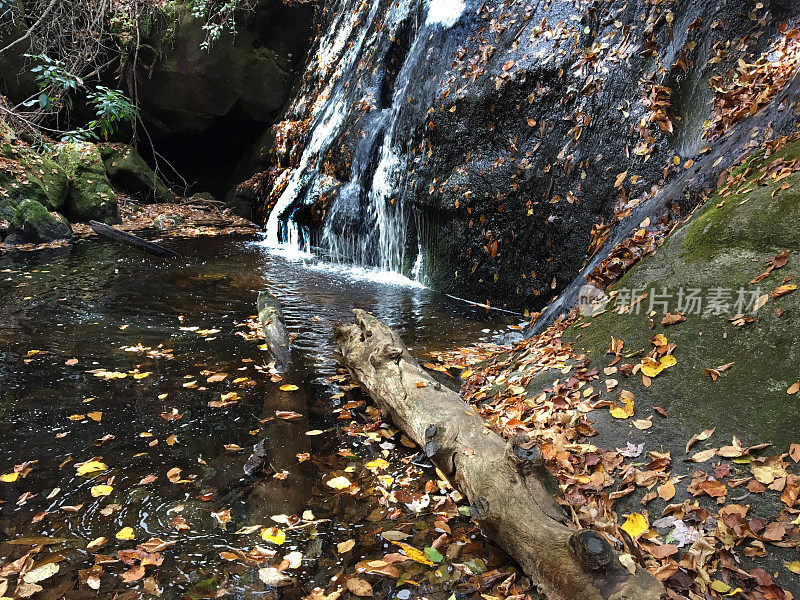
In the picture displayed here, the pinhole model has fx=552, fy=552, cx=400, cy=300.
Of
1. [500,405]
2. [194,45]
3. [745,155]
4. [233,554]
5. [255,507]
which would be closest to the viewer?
[233,554]

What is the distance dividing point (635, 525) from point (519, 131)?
5356 mm

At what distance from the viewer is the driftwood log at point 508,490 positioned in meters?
2.07

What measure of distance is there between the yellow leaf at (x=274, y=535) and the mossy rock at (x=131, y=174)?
43.9ft

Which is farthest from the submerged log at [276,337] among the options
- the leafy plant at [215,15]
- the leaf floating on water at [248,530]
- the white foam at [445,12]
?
the leafy plant at [215,15]

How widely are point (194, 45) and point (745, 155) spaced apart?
1332cm

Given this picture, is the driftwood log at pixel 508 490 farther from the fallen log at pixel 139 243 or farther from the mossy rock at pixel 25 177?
the mossy rock at pixel 25 177

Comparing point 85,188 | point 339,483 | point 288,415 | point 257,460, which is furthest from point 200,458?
point 85,188

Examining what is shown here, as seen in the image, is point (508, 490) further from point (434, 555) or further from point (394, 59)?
point (394, 59)

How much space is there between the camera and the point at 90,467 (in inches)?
129

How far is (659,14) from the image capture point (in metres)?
5.89

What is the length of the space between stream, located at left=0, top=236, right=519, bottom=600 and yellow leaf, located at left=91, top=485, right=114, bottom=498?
0.01 m

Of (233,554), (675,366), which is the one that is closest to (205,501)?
(233,554)

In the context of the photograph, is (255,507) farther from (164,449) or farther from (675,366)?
(675,366)

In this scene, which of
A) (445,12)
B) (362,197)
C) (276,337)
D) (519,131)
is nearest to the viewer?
(276,337)
